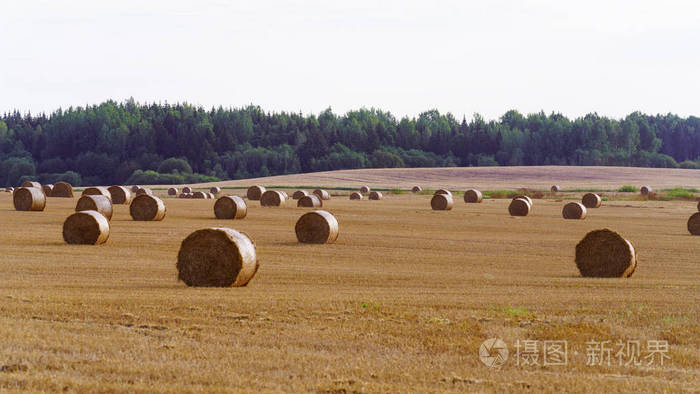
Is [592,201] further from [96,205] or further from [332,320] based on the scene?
[332,320]

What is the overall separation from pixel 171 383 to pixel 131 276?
29.9ft

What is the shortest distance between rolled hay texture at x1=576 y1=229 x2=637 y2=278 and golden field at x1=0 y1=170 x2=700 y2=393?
1.29 feet

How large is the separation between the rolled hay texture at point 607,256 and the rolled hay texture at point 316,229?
8.92 metres

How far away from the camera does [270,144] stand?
154m

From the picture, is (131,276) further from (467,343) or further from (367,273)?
(467,343)

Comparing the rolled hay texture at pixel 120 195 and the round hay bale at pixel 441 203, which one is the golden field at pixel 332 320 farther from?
the rolled hay texture at pixel 120 195

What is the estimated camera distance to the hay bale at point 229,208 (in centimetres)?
3690

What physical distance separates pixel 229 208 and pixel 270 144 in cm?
11773

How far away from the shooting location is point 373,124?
528 ft

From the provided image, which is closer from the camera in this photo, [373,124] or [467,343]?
[467,343]

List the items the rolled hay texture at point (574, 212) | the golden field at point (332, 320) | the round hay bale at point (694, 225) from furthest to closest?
the rolled hay texture at point (574, 212)
the round hay bale at point (694, 225)
the golden field at point (332, 320)

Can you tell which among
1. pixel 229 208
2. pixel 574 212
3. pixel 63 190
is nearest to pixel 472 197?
pixel 574 212

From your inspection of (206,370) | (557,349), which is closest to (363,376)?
(206,370)

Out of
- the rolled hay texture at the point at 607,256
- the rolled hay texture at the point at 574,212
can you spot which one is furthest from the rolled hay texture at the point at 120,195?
the rolled hay texture at the point at 607,256
